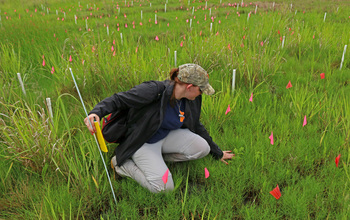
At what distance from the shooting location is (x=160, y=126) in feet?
6.22

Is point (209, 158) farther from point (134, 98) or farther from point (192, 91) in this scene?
point (134, 98)

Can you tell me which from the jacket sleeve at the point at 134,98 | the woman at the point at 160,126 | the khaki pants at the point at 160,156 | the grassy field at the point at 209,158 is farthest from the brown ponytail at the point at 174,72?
the grassy field at the point at 209,158

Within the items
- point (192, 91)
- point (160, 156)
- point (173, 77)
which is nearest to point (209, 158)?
point (160, 156)

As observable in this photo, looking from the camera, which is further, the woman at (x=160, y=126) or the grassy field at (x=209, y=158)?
the woman at (x=160, y=126)

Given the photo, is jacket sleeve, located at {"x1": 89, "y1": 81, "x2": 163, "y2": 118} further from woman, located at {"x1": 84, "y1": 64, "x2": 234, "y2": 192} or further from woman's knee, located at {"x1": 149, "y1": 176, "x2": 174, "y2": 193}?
woman's knee, located at {"x1": 149, "y1": 176, "x2": 174, "y2": 193}

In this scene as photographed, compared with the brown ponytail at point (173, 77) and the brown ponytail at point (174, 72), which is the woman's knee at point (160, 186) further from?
the brown ponytail at point (174, 72)

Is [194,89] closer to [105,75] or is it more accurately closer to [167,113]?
[167,113]

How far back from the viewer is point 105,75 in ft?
9.45

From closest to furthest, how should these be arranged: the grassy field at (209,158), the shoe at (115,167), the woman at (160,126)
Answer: the grassy field at (209,158)
the woman at (160,126)
the shoe at (115,167)

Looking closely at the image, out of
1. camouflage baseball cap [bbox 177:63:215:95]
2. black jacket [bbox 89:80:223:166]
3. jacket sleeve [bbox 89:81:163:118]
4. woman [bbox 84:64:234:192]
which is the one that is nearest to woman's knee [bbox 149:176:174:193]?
woman [bbox 84:64:234:192]

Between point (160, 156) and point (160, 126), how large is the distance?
0.73 ft

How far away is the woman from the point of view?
171cm

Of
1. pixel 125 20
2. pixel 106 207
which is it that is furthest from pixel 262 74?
pixel 125 20

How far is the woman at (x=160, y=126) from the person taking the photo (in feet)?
5.61
